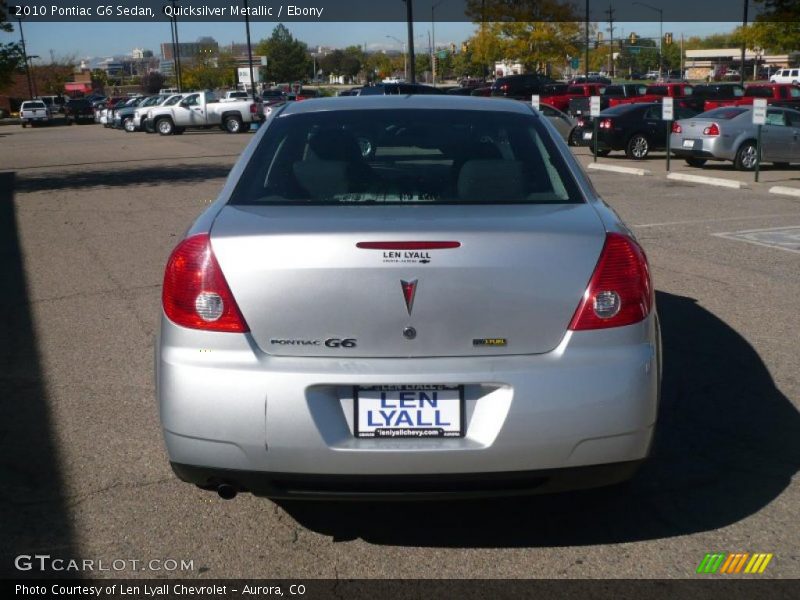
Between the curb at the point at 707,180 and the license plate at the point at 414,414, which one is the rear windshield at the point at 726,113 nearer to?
the curb at the point at 707,180

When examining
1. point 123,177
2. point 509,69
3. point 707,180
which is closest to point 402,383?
point 707,180

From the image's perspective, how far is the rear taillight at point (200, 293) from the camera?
3.39m

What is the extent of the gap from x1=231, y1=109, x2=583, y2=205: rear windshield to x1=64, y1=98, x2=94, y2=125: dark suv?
68.0 meters

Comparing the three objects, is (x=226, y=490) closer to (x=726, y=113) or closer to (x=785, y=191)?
(x=785, y=191)

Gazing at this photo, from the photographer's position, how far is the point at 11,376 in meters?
6.20

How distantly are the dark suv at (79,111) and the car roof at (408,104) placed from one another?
6776cm

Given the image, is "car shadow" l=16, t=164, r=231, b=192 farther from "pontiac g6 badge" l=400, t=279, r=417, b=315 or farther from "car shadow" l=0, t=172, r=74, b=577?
"pontiac g6 badge" l=400, t=279, r=417, b=315

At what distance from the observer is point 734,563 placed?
3.66m

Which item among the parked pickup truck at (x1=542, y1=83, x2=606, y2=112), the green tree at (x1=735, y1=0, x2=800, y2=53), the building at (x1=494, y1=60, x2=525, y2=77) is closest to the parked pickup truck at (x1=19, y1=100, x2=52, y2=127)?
the building at (x1=494, y1=60, x2=525, y2=77)

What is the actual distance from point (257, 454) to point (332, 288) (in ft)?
2.06

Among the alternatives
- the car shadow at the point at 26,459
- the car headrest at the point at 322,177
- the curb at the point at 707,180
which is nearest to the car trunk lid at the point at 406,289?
the car headrest at the point at 322,177

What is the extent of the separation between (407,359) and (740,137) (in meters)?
18.5

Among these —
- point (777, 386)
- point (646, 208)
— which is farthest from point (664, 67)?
point (777, 386)

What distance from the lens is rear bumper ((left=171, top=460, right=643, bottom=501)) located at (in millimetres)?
3340
